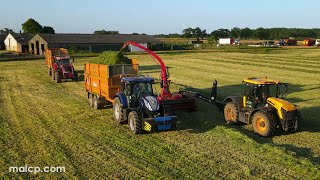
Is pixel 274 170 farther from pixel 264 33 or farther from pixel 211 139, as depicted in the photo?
pixel 264 33

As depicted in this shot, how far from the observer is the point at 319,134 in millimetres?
11867

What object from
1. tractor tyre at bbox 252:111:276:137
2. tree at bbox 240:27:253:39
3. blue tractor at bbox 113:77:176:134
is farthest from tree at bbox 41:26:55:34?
tractor tyre at bbox 252:111:276:137

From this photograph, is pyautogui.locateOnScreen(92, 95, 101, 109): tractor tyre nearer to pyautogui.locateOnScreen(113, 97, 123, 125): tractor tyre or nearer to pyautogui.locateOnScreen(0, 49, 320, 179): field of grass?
pyautogui.locateOnScreen(0, 49, 320, 179): field of grass

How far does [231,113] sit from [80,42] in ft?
174

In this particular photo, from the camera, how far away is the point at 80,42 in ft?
205

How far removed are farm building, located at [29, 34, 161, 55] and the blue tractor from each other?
47494 mm

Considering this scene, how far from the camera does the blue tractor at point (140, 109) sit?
11391mm

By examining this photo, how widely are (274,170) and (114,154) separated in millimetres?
4310

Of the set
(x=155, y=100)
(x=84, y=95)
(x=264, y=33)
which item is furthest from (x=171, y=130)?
(x=264, y=33)

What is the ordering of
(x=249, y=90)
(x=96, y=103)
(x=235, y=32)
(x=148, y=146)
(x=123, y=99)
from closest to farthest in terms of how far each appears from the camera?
(x=148, y=146)
(x=249, y=90)
(x=123, y=99)
(x=96, y=103)
(x=235, y=32)

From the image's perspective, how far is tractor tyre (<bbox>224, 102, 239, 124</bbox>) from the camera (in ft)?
42.5

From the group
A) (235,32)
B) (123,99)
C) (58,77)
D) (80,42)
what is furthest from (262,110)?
(235,32)

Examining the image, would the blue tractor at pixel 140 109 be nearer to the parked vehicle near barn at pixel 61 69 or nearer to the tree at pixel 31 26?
the parked vehicle near barn at pixel 61 69

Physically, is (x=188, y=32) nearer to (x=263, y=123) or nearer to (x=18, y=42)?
(x=18, y=42)
